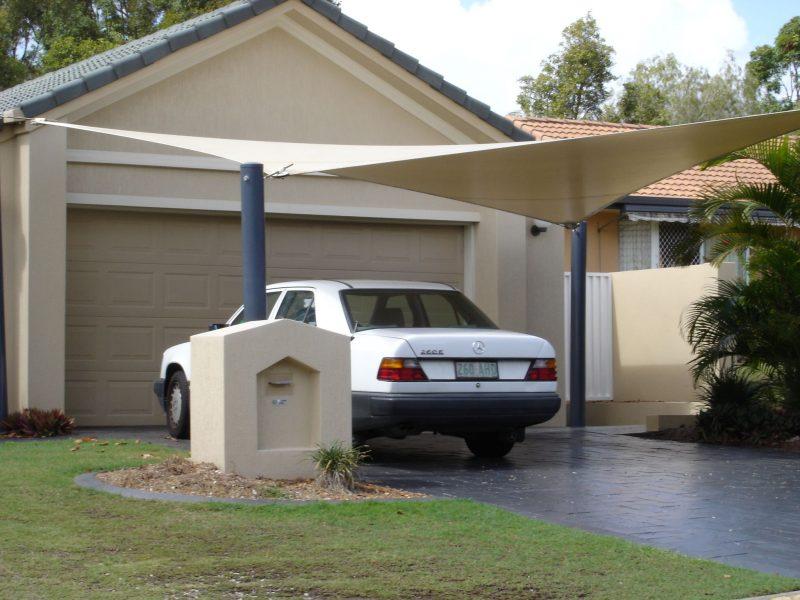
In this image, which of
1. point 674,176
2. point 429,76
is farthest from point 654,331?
point 429,76

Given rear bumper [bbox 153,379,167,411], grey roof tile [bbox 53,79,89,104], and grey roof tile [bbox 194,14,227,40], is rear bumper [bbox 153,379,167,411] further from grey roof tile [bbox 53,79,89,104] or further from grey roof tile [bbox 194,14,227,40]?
grey roof tile [bbox 194,14,227,40]

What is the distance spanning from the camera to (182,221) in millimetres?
13477

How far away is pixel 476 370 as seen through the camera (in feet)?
31.6

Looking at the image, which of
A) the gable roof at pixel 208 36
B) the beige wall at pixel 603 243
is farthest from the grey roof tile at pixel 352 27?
the beige wall at pixel 603 243

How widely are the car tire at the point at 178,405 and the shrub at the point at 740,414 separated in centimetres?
544

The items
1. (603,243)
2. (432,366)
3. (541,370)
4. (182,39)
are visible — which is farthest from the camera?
(603,243)

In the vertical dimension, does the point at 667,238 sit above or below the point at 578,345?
above

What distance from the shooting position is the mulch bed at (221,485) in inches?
306

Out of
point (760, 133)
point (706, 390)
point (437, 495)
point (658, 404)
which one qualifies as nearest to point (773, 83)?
point (658, 404)

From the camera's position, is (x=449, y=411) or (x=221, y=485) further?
(x=449, y=411)

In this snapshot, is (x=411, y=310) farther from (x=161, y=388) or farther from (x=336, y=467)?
(x=161, y=388)

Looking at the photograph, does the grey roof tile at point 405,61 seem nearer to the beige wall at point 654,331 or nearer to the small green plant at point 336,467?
the beige wall at point 654,331

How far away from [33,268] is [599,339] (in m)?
8.33

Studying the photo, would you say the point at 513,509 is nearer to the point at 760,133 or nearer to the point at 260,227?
the point at 260,227
